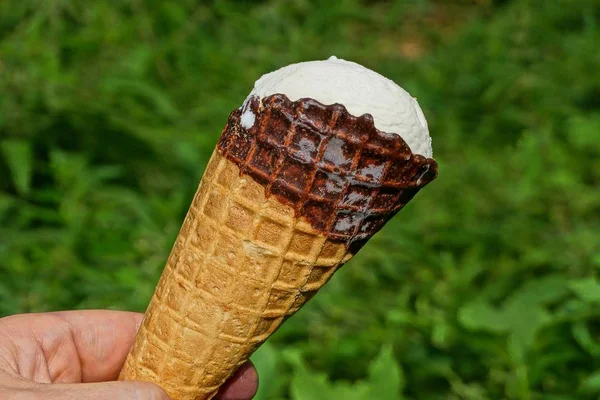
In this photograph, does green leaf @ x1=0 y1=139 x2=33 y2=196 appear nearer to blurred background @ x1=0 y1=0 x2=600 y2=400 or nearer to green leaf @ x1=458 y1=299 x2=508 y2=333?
blurred background @ x1=0 y1=0 x2=600 y2=400

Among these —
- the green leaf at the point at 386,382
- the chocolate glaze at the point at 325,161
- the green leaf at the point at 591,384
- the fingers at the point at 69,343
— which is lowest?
the fingers at the point at 69,343

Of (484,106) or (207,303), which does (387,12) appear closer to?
(484,106)

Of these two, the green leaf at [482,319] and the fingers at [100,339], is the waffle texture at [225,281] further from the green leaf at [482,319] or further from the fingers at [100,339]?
the green leaf at [482,319]

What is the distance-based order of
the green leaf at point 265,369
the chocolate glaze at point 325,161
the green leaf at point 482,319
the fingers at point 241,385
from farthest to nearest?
the green leaf at point 482,319
the green leaf at point 265,369
the fingers at point 241,385
the chocolate glaze at point 325,161

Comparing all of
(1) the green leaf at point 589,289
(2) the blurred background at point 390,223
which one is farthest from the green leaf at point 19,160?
(1) the green leaf at point 589,289

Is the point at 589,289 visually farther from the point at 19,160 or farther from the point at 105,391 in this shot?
the point at 19,160

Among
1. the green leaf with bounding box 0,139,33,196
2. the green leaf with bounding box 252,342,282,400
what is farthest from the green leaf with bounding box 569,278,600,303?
the green leaf with bounding box 0,139,33,196
